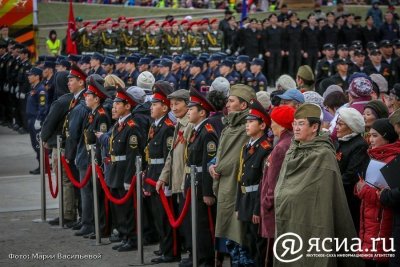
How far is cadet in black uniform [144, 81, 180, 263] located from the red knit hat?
2.27 m

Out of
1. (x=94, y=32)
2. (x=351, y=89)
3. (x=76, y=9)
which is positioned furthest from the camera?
(x=76, y=9)

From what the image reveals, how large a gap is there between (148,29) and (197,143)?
21348 millimetres

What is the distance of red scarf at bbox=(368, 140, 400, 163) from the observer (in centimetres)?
957

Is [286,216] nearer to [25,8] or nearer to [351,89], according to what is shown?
[351,89]

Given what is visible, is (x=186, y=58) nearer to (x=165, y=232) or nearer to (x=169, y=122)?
(x=169, y=122)

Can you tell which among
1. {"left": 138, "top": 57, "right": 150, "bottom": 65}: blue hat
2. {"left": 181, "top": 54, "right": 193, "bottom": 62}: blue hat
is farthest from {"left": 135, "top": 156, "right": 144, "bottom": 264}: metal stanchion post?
{"left": 181, "top": 54, "right": 193, "bottom": 62}: blue hat

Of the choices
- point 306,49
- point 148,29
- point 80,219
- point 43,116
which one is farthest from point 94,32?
point 80,219

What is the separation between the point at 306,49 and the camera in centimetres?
3322

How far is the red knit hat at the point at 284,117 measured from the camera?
10414mm

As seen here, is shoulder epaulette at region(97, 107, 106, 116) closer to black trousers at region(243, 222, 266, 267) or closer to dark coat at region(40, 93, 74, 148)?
A: dark coat at region(40, 93, 74, 148)

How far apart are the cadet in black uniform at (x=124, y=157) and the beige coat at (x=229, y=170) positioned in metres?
2.01

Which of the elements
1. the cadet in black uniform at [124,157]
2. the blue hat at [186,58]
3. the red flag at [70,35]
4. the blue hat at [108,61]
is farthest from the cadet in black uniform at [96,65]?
the cadet in black uniform at [124,157]

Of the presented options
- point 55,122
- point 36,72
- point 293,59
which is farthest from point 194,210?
point 293,59

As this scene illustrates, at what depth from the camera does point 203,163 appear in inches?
460
